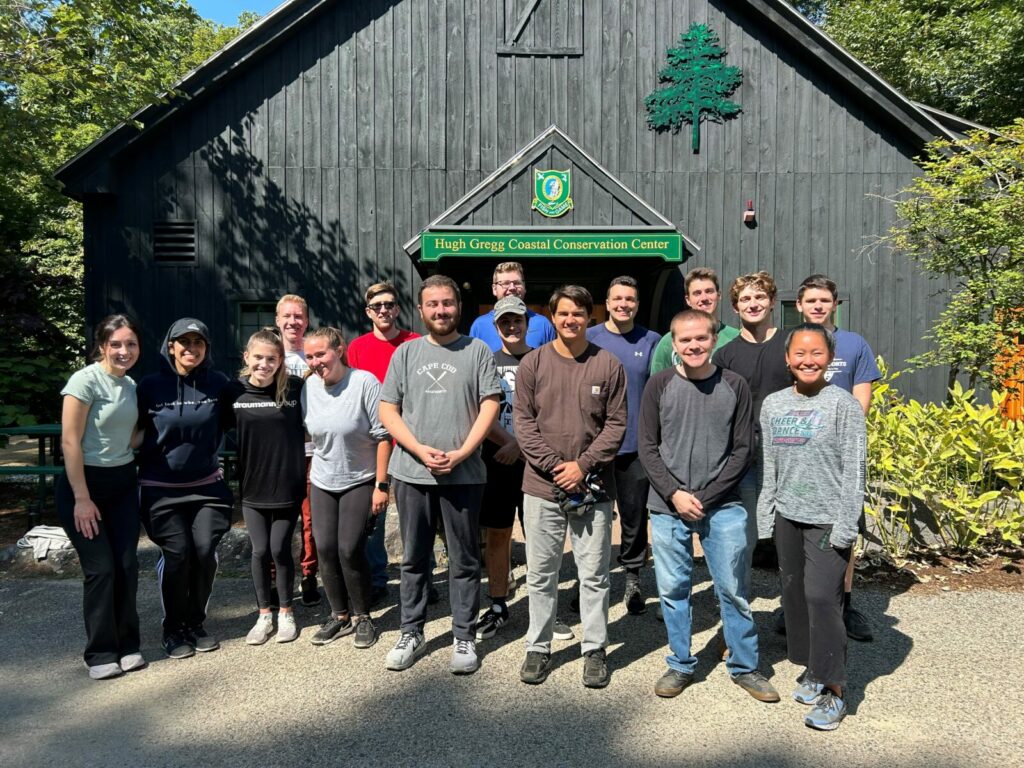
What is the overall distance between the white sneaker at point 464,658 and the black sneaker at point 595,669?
0.56 meters

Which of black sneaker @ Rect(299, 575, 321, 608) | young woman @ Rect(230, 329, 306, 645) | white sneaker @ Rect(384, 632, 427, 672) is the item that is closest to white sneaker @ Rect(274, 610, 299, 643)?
young woman @ Rect(230, 329, 306, 645)

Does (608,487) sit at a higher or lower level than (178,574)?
higher

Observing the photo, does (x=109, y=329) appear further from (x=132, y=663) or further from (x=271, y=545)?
(x=132, y=663)

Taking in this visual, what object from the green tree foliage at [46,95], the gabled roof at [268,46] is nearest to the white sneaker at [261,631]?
the green tree foliage at [46,95]

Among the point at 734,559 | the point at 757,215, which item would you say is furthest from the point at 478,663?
the point at 757,215

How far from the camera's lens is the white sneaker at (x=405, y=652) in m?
3.63

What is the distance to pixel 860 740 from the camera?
116 inches

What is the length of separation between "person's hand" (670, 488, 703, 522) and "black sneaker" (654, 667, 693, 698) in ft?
2.45

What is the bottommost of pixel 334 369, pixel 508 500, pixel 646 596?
pixel 646 596

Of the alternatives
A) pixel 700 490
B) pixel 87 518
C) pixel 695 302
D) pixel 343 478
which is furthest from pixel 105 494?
pixel 695 302

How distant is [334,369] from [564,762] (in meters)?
2.32

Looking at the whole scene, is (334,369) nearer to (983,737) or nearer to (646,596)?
(646,596)

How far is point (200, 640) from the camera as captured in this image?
3.90 meters

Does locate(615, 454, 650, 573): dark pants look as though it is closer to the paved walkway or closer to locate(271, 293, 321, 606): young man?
the paved walkway
